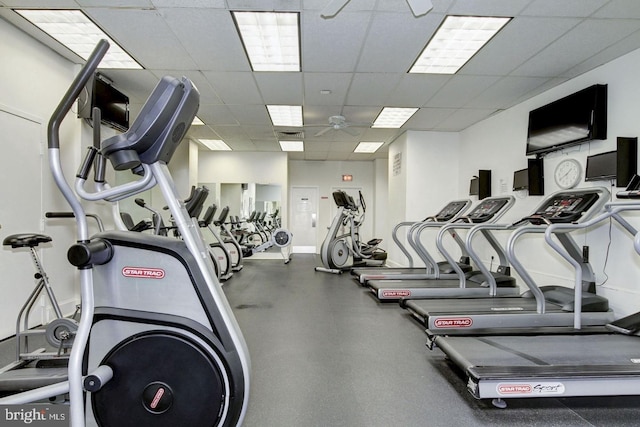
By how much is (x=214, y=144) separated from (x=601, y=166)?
23.8 ft

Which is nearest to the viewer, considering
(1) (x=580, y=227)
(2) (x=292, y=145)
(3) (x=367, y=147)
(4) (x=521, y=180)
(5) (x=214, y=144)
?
(1) (x=580, y=227)

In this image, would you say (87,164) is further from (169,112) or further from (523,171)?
(523,171)

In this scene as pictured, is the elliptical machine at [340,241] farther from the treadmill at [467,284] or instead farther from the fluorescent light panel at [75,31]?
the fluorescent light panel at [75,31]

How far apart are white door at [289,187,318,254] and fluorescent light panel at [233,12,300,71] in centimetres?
660

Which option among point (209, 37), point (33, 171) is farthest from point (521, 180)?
point (33, 171)

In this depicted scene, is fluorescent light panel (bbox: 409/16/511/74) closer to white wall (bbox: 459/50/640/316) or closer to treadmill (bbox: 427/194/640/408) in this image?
white wall (bbox: 459/50/640/316)

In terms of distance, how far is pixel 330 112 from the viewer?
18.0ft

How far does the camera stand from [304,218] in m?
10.4

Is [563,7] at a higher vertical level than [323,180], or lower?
higher

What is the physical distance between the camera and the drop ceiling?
2771 millimetres

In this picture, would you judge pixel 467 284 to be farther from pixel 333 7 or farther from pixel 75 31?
pixel 75 31

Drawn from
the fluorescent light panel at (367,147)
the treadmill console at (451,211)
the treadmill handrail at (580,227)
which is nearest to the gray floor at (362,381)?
the treadmill handrail at (580,227)

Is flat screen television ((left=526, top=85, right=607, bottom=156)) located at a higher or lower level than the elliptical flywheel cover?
higher

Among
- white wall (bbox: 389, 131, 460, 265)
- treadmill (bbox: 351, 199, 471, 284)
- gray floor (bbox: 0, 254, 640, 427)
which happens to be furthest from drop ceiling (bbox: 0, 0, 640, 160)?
gray floor (bbox: 0, 254, 640, 427)
